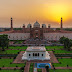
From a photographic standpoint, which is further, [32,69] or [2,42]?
[2,42]

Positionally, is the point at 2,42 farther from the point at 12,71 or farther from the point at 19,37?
the point at 19,37

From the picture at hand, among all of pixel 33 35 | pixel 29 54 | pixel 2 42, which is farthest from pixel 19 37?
pixel 29 54

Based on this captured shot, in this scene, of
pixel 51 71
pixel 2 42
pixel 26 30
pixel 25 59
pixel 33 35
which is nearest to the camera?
pixel 51 71

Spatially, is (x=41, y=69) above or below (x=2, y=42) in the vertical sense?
below

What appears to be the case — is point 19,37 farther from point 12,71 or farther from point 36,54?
point 12,71

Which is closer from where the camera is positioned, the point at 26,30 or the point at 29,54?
the point at 29,54

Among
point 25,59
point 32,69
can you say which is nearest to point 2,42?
point 25,59

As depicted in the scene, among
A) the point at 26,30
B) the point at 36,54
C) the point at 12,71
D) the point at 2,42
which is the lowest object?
the point at 12,71

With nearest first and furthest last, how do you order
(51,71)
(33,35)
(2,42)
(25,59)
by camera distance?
(51,71) → (25,59) → (2,42) → (33,35)

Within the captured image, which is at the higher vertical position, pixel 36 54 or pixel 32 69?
pixel 36 54
